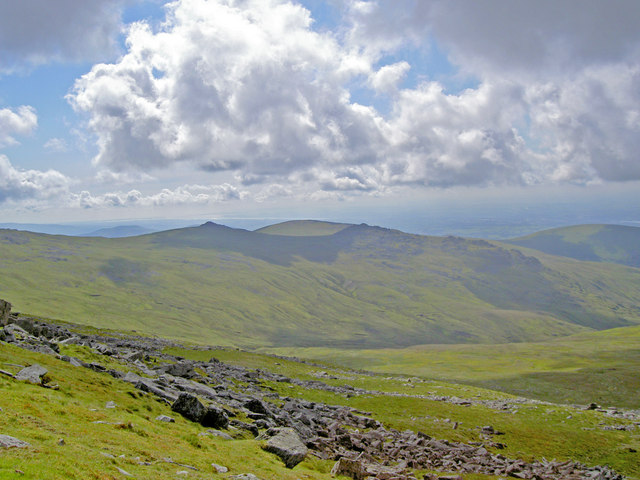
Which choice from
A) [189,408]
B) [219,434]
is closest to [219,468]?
[219,434]

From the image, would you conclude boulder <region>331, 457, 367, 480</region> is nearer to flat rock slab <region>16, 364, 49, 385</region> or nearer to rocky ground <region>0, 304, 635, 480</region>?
rocky ground <region>0, 304, 635, 480</region>

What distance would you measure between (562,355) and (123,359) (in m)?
195

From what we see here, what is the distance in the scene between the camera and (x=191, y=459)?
22.8 m

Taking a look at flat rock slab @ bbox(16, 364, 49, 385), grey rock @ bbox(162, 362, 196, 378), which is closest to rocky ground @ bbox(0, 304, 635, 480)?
flat rock slab @ bbox(16, 364, 49, 385)

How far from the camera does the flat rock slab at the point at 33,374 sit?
93.8 ft

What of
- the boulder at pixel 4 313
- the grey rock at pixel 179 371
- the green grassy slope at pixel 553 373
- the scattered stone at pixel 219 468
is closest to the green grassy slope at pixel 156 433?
the scattered stone at pixel 219 468

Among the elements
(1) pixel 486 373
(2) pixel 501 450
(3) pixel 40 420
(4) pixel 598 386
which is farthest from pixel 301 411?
(1) pixel 486 373

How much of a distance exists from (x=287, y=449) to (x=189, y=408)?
9327 millimetres

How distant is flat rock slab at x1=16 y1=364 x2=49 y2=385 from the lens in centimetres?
2859

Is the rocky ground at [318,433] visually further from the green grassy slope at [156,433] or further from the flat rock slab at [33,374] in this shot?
the green grassy slope at [156,433]

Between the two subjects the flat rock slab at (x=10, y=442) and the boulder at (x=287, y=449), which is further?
the boulder at (x=287, y=449)

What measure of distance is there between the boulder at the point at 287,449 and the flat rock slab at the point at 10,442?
1559cm

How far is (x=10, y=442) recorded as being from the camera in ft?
56.5

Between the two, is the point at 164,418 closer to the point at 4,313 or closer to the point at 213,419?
the point at 213,419
